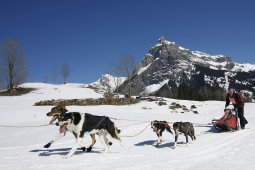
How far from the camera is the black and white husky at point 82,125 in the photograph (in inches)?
366

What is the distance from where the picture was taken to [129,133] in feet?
52.2

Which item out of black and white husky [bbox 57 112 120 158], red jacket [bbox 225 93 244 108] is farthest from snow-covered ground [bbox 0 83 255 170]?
red jacket [bbox 225 93 244 108]

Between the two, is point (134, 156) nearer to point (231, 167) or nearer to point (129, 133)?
point (231, 167)

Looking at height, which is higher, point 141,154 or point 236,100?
point 236,100

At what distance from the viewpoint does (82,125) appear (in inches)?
373

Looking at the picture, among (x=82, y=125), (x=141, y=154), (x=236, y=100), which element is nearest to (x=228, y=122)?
(x=236, y=100)

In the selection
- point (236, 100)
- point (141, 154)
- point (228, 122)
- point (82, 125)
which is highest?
point (236, 100)

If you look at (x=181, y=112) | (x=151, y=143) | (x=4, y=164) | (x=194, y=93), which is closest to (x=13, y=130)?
(x=151, y=143)

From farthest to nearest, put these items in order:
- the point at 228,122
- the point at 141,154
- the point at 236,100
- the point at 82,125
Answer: the point at 236,100
the point at 228,122
the point at 141,154
the point at 82,125

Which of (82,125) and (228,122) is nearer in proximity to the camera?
(82,125)

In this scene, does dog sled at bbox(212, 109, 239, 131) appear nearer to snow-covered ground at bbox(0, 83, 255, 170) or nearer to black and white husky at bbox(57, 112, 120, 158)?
snow-covered ground at bbox(0, 83, 255, 170)

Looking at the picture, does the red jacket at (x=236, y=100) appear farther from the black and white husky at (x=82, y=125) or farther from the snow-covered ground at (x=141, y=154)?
the black and white husky at (x=82, y=125)

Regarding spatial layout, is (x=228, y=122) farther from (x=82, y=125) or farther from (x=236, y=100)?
(x=82, y=125)

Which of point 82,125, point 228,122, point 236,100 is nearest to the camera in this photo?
point 82,125
